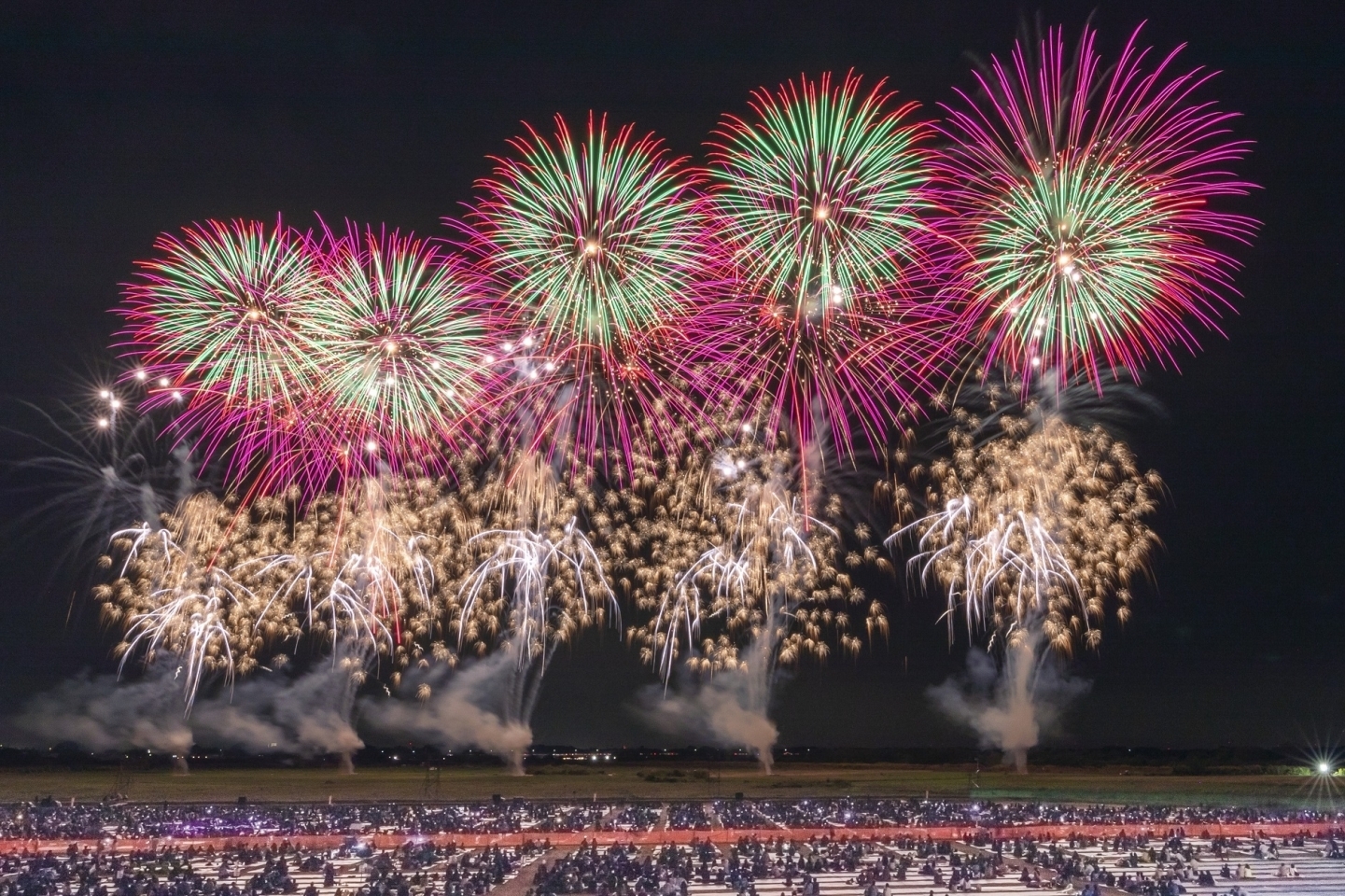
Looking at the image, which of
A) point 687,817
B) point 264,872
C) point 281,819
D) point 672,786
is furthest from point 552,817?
point 672,786

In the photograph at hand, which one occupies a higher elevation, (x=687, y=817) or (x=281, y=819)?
(x=687, y=817)

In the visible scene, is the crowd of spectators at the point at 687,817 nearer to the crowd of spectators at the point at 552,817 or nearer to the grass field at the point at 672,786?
the crowd of spectators at the point at 552,817

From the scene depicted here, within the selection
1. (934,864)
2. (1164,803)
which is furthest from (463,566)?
(1164,803)

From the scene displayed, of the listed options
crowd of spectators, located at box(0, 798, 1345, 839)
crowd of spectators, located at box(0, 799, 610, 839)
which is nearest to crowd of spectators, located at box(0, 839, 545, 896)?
crowd of spectators, located at box(0, 799, 610, 839)

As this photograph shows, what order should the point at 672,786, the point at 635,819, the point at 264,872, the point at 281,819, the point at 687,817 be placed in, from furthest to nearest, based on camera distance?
the point at 672,786 < the point at 281,819 < the point at 687,817 < the point at 635,819 < the point at 264,872

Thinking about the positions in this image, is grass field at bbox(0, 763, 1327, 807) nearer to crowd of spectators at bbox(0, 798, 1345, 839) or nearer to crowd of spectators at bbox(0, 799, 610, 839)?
crowd of spectators at bbox(0, 798, 1345, 839)

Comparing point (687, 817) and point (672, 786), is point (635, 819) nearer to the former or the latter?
point (687, 817)

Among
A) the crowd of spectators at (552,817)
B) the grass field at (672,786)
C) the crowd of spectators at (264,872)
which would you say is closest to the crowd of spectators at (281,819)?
the crowd of spectators at (552,817)

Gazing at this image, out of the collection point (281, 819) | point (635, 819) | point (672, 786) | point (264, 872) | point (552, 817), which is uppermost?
point (264, 872)
